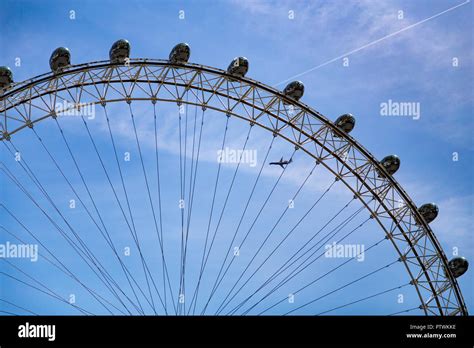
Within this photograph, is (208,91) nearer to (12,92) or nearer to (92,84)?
(92,84)

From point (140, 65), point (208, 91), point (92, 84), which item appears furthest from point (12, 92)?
point (208, 91)

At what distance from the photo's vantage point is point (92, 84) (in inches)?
1246
